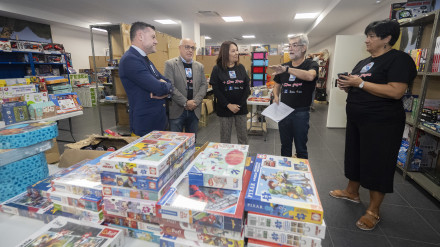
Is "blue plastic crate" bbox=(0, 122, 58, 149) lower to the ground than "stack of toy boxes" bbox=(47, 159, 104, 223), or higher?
higher

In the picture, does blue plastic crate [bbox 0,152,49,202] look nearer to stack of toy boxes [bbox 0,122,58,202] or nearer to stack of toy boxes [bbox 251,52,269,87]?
stack of toy boxes [bbox 0,122,58,202]

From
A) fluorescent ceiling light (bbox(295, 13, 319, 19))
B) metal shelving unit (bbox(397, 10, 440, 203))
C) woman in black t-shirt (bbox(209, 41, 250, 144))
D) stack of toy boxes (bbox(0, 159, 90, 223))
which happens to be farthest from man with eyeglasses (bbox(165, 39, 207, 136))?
fluorescent ceiling light (bbox(295, 13, 319, 19))

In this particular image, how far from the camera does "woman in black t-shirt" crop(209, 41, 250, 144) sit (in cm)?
254

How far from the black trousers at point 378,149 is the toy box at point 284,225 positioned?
4.57 feet

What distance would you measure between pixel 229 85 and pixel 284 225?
2034 millimetres

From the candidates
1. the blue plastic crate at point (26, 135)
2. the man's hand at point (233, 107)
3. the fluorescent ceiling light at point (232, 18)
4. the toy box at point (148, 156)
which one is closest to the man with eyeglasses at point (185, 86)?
the man's hand at point (233, 107)

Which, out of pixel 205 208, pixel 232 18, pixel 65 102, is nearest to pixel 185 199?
pixel 205 208

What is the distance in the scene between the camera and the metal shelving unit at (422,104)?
2.38 metres

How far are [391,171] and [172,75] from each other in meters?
2.24

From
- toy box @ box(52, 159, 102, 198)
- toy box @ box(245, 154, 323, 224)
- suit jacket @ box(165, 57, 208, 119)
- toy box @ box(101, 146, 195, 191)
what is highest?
suit jacket @ box(165, 57, 208, 119)

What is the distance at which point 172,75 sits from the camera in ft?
8.34

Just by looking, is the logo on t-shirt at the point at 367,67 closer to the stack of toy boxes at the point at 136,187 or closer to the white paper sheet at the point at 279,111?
the white paper sheet at the point at 279,111

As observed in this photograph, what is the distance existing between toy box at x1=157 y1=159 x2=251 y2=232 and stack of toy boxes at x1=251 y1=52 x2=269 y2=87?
18.1 feet

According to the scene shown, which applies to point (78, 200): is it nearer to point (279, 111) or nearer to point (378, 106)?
point (279, 111)
